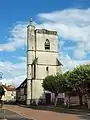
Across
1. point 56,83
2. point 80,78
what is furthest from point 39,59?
point 80,78

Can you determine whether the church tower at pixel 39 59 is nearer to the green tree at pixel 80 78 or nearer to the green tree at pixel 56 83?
the green tree at pixel 56 83

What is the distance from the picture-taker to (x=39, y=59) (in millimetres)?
103562

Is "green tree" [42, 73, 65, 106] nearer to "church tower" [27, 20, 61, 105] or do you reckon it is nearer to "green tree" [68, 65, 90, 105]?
"church tower" [27, 20, 61, 105]

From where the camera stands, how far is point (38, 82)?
101688 millimetres

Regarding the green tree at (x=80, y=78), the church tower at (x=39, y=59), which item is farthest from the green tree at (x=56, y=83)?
the green tree at (x=80, y=78)

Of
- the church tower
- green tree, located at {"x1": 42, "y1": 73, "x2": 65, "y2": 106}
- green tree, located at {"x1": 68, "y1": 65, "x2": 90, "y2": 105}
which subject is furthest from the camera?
the church tower

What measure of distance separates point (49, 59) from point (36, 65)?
5194 mm

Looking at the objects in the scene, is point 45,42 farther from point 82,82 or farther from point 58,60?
point 82,82

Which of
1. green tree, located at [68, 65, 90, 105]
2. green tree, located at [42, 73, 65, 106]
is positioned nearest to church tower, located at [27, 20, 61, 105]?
green tree, located at [42, 73, 65, 106]

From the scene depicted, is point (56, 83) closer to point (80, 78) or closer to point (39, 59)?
point (80, 78)

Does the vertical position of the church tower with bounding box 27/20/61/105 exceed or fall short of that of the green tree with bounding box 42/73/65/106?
it exceeds it

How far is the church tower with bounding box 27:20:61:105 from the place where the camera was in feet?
334

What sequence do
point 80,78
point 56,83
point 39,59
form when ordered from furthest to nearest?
point 39,59, point 56,83, point 80,78

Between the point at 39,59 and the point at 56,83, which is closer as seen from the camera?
the point at 56,83
